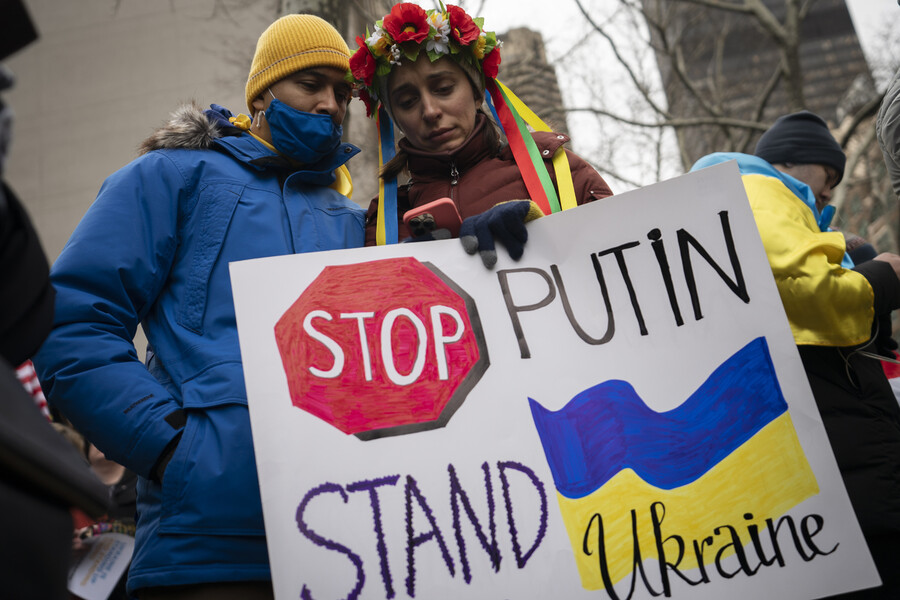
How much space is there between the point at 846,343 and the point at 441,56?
133 centimetres

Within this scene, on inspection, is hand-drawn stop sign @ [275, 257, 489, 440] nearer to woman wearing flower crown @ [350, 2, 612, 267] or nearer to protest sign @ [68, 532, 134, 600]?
woman wearing flower crown @ [350, 2, 612, 267]

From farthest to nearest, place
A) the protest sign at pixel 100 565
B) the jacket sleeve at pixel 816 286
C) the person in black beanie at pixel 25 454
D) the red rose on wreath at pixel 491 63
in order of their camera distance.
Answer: the protest sign at pixel 100 565, the red rose on wreath at pixel 491 63, the jacket sleeve at pixel 816 286, the person in black beanie at pixel 25 454

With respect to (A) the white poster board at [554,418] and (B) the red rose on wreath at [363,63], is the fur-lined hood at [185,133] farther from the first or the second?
(A) the white poster board at [554,418]

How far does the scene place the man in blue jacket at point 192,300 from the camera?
Answer: 1.49 m

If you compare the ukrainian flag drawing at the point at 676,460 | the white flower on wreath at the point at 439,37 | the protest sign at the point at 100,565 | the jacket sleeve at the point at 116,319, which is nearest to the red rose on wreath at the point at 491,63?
the white flower on wreath at the point at 439,37

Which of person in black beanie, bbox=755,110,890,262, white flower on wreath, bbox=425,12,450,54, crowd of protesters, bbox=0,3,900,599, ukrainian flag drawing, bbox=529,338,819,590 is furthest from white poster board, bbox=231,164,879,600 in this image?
person in black beanie, bbox=755,110,890,262

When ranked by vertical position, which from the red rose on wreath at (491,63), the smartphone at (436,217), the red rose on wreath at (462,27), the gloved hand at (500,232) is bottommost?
the gloved hand at (500,232)

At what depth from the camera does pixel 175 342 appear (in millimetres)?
1652

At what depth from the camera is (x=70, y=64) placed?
12523 millimetres

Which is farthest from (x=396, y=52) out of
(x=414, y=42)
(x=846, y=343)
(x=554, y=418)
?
(x=846, y=343)

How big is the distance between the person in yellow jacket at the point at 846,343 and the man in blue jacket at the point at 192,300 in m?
1.16

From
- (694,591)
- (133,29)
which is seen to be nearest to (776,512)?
(694,591)

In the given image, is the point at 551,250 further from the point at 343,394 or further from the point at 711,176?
the point at 343,394

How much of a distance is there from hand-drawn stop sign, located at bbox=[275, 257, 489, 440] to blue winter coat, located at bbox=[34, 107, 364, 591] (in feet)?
0.64
